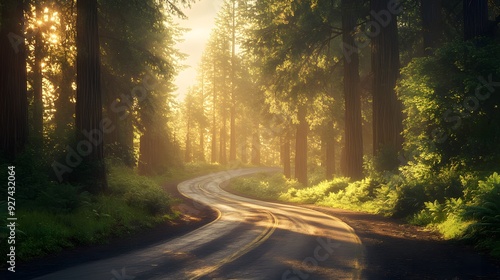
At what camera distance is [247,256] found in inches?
446

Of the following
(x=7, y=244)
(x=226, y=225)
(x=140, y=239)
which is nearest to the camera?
(x=7, y=244)

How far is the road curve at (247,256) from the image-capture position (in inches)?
365

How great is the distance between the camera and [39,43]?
19.8 metres

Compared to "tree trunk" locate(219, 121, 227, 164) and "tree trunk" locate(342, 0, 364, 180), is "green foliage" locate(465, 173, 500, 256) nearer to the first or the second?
"tree trunk" locate(342, 0, 364, 180)

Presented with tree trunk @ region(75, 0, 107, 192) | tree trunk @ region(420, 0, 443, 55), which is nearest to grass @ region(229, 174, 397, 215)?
tree trunk @ region(420, 0, 443, 55)

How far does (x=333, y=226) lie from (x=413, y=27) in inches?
707

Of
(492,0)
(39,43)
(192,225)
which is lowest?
(192,225)

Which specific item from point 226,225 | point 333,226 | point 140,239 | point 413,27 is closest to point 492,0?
point 413,27

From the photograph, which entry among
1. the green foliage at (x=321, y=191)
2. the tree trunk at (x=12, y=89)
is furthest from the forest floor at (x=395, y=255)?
the green foliage at (x=321, y=191)

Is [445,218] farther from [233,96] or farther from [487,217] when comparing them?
[233,96]

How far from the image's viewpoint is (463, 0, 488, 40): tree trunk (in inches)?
685

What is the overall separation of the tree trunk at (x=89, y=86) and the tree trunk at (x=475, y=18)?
14.6 m

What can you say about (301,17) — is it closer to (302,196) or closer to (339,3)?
(339,3)

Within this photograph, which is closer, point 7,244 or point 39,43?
point 7,244
